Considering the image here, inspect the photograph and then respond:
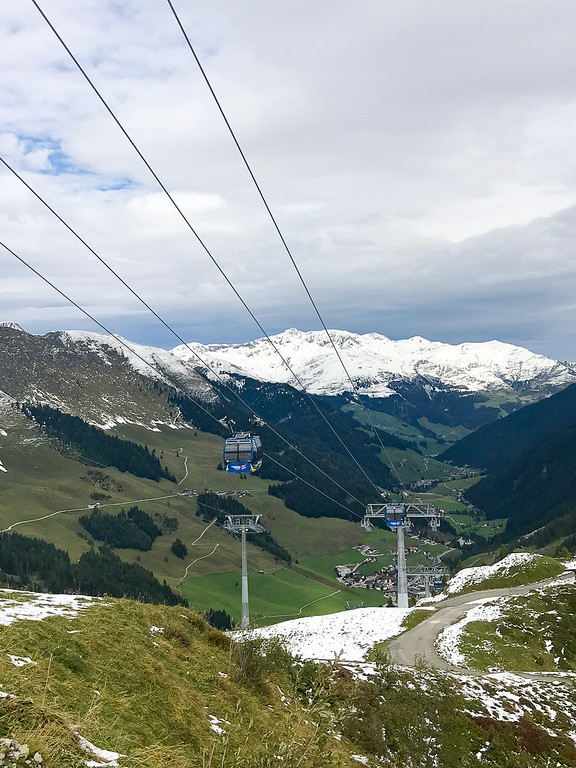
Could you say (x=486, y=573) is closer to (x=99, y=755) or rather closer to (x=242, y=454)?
(x=242, y=454)

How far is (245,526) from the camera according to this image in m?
80.7

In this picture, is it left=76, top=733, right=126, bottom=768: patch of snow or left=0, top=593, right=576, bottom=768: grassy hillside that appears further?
left=0, top=593, right=576, bottom=768: grassy hillside

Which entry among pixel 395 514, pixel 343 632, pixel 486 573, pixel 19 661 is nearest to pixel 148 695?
pixel 19 661

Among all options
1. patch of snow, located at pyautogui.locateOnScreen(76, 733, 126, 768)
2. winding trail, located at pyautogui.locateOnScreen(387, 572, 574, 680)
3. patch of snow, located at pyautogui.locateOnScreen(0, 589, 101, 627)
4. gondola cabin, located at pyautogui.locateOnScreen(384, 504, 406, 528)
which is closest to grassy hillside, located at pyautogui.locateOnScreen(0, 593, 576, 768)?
patch of snow, located at pyautogui.locateOnScreen(76, 733, 126, 768)

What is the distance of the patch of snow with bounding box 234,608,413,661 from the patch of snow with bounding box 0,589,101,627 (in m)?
34.0

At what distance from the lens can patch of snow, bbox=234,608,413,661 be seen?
5959 centimetres

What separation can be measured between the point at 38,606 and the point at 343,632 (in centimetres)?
5464

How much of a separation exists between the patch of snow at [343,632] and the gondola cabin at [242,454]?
21486 millimetres

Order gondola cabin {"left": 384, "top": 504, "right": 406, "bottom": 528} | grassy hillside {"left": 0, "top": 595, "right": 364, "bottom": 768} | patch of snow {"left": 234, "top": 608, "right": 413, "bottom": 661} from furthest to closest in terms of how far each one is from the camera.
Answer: gondola cabin {"left": 384, "top": 504, "right": 406, "bottom": 528} → patch of snow {"left": 234, "top": 608, "right": 413, "bottom": 661} → grassy hillside {"left": 0, "top": 595, "right": 364, "bottom": 768}

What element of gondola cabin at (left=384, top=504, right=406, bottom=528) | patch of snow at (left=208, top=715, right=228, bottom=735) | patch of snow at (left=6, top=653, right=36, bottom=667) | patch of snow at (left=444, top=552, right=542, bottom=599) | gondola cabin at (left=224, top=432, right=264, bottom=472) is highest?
gondola cabin at (left=224, top=432, right=264, bottom=472)

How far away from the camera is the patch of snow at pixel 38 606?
66.5 ft

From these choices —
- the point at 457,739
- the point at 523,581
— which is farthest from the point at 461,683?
the point at 523,581

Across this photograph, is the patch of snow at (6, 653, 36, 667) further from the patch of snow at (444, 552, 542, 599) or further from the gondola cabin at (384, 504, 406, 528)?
the patch of snow at (444, 552, 542, 599)

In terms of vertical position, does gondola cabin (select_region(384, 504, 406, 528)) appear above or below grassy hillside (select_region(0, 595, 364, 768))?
below
